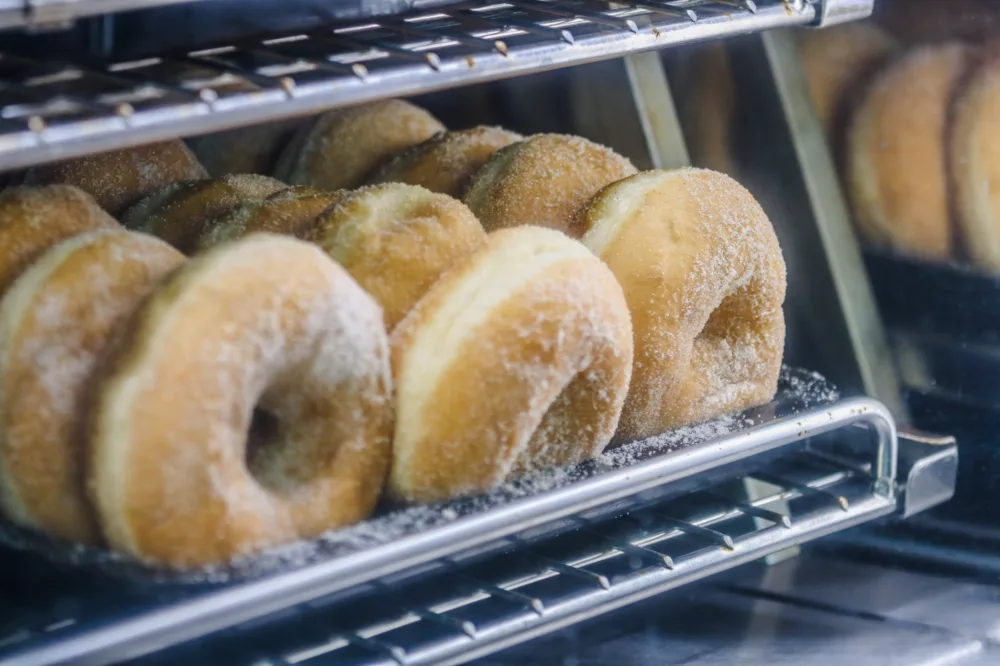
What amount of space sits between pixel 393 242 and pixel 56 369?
0.24 metres

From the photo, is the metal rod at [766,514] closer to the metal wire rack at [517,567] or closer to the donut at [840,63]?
the metal wire rack at [517,567]

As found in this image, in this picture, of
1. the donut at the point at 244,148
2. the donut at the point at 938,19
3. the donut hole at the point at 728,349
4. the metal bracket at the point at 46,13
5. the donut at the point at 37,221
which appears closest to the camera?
the metal bracket at the point at 46,13

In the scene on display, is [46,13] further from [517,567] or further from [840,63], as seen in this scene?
[840,63]

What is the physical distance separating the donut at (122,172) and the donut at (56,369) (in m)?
0.18

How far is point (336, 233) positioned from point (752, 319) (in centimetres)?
36

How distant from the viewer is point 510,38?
878 mm

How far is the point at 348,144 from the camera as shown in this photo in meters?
1.11

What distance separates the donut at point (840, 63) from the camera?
1299 millimetres

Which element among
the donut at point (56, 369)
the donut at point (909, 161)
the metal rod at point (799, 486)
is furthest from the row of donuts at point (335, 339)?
the donut at point (909, 161)

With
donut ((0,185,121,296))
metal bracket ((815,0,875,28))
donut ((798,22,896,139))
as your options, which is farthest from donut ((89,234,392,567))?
donut ((798,22,896,139))

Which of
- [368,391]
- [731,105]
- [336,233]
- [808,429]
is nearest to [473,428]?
[368,391]

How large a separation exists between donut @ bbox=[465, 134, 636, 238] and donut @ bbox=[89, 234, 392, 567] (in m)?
0.22

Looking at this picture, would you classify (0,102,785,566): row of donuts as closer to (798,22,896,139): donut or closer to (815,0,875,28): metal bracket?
(815,0,875,28): metal bracket

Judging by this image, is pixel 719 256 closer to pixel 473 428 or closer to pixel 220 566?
pixel 473 428
